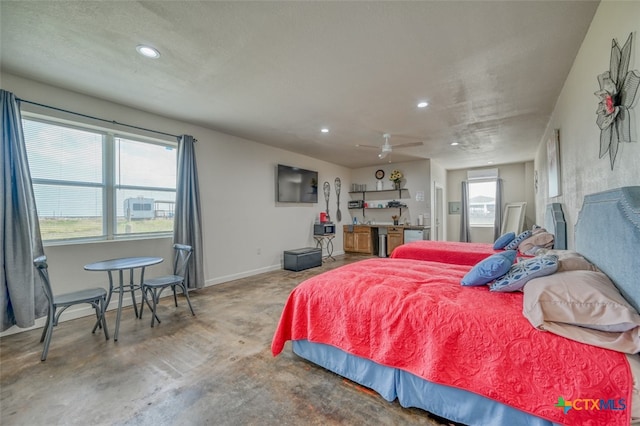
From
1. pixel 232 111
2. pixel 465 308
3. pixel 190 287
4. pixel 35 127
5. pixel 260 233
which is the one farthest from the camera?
pixel 260 233

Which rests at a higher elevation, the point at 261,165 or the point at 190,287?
the point at 261,165

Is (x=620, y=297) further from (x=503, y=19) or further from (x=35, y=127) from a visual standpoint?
(x=35, y=127)

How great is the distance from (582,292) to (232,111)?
12.8 feet

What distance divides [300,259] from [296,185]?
5.74 ft

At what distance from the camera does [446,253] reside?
3.87 m

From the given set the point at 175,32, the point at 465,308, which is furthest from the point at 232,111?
the point at 465,308

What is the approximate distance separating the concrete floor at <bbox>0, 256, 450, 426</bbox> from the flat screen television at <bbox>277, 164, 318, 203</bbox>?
131 inches

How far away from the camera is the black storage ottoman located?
546cm

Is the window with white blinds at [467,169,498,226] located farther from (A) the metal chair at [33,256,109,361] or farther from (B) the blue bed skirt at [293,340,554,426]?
(A) the metal chair at [33,256,109,361]

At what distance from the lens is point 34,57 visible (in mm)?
2367

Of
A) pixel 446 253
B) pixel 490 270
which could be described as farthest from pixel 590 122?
pixel 446 253

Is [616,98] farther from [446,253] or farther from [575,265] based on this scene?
[446,253]

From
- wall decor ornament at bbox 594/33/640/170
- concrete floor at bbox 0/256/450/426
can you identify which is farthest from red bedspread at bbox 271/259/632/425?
wall decor ornament at bbox 594/33/640/170
